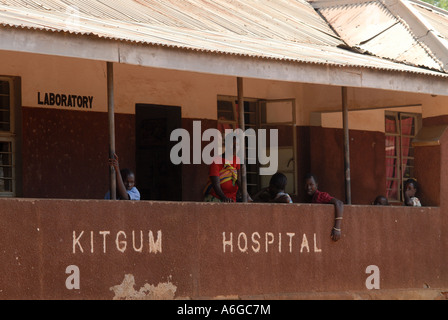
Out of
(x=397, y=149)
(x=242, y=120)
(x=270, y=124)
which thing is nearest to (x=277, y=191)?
(x=242, y=120)

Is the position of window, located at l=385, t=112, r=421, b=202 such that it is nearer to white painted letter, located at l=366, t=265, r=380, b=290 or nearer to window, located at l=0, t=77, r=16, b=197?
white painted letter, located at l=366, t=265, r=380, b=290

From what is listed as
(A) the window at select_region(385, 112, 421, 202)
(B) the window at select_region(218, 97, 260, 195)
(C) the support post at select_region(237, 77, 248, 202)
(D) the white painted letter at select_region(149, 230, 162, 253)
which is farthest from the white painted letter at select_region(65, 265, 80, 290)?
(A) the window at select_region(385, 112, 421, 202)

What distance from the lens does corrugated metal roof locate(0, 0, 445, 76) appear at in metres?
9.01

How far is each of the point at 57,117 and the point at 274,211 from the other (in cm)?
261

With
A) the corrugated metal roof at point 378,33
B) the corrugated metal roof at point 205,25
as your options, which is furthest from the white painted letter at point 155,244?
the corrugated metal roof at point 378,33

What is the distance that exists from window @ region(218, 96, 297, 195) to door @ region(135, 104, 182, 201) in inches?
41.3

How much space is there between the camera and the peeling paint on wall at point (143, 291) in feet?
29.5

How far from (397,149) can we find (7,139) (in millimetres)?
6990

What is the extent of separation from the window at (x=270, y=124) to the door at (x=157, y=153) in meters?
1.05

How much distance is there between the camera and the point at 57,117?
10.8 metres

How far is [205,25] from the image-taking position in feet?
36.8

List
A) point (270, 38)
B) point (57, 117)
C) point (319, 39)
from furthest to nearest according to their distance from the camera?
point (319, 39), point (270, 38), point (57, 117)
